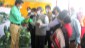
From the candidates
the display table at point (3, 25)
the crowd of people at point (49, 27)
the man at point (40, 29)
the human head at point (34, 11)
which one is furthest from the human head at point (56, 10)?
the display table at point (3, 25)

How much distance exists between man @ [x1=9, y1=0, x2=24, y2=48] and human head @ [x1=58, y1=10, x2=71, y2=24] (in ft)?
1.78

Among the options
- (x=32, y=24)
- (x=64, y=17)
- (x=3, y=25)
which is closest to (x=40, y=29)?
(x=32, y=24)

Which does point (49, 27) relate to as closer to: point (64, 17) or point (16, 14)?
point (64, 17)

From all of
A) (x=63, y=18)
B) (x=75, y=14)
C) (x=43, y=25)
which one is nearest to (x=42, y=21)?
(x=43, y=25)

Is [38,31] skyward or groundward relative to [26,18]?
groundward

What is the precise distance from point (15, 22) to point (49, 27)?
469 millimetres

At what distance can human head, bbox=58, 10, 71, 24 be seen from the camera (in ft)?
9.30

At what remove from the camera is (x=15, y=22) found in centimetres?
266

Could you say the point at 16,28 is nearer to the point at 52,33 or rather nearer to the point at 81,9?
the point at 52,33

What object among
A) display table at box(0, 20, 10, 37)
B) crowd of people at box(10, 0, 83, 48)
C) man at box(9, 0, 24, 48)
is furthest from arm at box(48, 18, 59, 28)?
display table at box(0, 20, 10, 37)

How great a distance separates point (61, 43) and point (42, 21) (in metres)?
0.40

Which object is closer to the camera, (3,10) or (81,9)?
(3,10)

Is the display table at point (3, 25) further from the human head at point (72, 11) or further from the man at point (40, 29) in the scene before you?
the human head at point (72, 11)

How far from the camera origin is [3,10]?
2627mm
